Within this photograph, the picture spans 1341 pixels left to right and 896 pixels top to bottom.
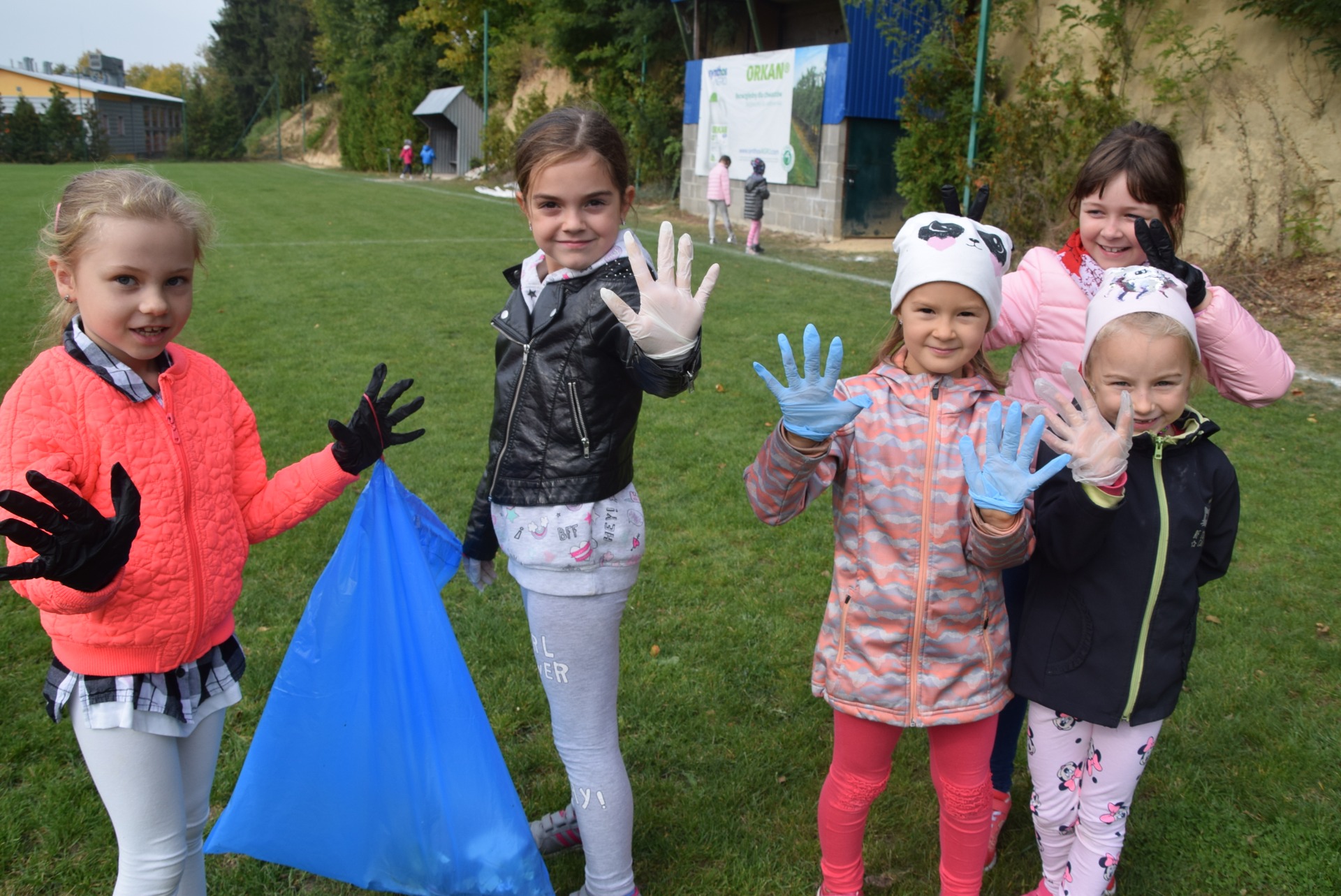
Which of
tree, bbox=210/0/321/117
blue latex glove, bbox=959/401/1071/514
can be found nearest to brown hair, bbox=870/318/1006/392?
blue latex glove, bbox=959/401/1071/514

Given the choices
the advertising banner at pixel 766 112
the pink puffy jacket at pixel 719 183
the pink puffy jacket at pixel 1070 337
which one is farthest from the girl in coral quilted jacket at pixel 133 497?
the advertising banner at pixel 766 112

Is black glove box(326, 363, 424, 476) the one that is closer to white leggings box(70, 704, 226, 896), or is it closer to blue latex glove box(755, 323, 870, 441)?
white leggings box(70, 704, 226, 896)

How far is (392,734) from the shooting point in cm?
224

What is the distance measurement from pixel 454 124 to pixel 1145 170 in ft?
130

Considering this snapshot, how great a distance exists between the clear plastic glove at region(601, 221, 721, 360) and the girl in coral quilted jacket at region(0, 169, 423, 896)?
34.2 inches

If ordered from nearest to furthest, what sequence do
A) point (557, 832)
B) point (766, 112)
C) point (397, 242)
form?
point (557, 832)
point (397, 242)
point (766, 112)

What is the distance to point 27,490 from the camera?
66.8 inches

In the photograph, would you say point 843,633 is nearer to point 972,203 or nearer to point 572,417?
point 572,417

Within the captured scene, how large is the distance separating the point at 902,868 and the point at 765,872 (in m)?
0.37

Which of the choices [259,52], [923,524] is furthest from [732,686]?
[259,52]

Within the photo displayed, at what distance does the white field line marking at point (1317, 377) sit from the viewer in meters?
7.12

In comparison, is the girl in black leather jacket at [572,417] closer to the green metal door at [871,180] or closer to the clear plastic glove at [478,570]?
the clear plastic glove at [478,570]

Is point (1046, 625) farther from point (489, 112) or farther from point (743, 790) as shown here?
point (489, 112)

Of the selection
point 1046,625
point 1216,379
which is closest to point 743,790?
point 1046,625
